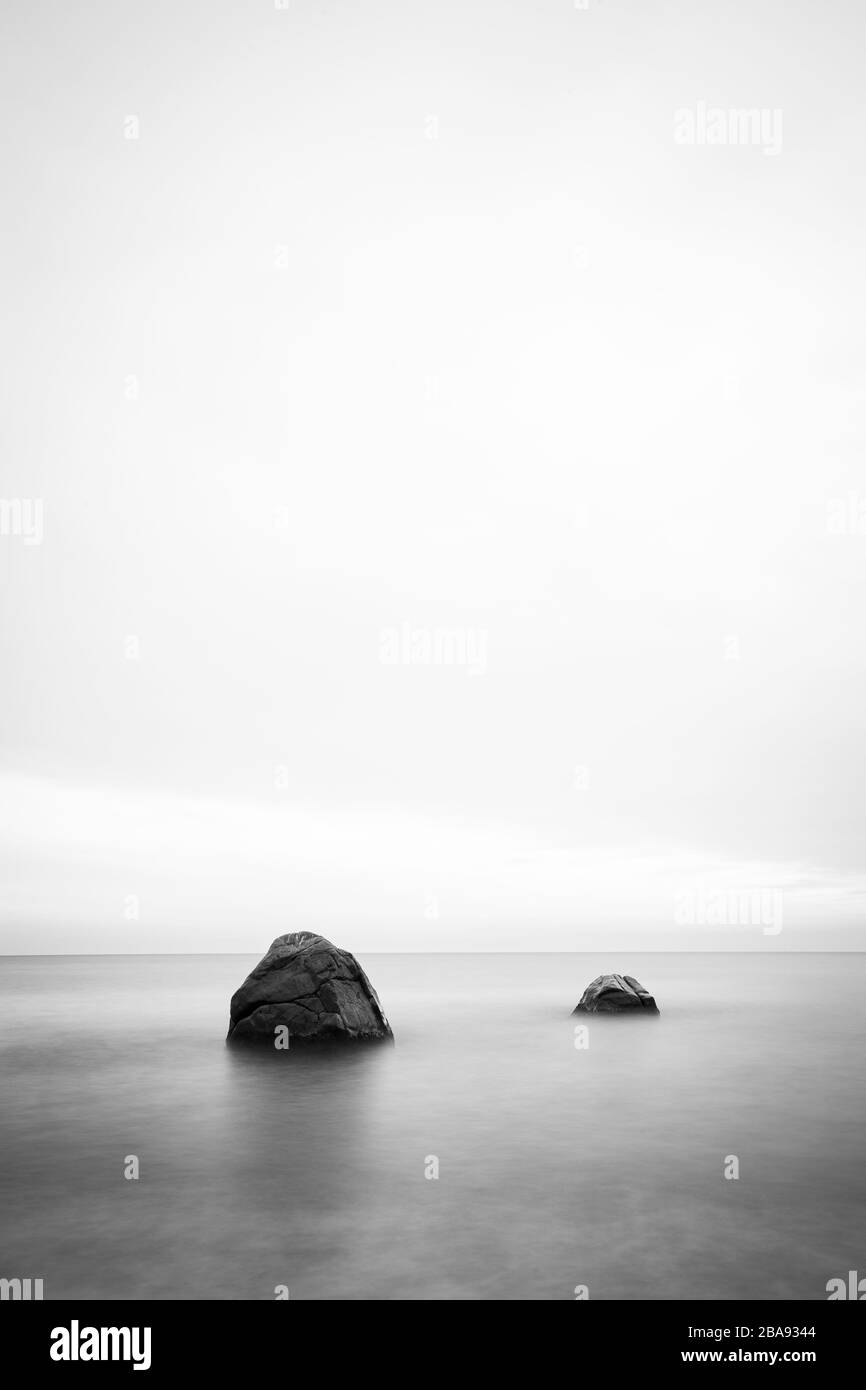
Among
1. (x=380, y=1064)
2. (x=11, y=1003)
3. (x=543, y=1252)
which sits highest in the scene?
(x=543, y=1252)

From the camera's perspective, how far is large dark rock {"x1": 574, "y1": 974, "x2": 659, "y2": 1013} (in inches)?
1490

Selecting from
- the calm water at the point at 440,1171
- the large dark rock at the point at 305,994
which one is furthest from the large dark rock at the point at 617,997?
the large dark rock at the point at 305,994

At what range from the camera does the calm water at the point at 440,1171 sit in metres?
9.67

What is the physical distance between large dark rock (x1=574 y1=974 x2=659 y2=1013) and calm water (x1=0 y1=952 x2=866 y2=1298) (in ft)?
24.0

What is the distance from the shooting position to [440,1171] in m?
14.0

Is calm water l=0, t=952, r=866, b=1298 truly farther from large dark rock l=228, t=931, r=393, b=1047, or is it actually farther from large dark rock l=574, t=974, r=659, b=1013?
large dark rock l=574, t=974, r=659, b=1013

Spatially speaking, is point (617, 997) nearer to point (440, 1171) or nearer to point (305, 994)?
point (305, 994)

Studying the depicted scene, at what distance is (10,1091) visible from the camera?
71.1 feet

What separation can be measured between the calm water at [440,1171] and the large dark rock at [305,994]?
1114 mm

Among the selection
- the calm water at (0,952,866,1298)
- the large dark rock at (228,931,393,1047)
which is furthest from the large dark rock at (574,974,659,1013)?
the large dark rock at (228,931,393,1047)
